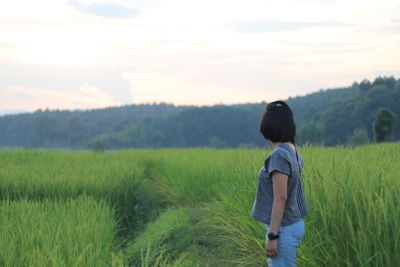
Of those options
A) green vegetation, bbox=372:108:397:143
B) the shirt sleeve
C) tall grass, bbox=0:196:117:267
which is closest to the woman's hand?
the shirt sleeve

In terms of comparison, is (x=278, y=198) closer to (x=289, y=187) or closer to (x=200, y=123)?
(x=289, y=187)

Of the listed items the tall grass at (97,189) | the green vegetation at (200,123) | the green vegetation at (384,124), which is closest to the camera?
the tall grass at (97,189)

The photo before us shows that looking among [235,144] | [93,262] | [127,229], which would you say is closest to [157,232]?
[127,229]

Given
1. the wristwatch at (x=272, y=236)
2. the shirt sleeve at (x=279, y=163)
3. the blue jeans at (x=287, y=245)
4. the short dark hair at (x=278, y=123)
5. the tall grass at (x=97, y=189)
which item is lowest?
the tall grass at (x=97, y=189)

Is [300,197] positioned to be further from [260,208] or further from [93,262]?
[93,262]

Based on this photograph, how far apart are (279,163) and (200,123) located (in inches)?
3528

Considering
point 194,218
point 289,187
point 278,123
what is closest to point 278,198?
point 289,187

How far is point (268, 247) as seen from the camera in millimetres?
3082

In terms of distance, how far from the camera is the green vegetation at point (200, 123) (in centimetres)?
5925

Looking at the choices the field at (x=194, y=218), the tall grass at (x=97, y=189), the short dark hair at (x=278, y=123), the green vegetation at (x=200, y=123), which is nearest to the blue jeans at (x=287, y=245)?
the field at (x=194, y=218)

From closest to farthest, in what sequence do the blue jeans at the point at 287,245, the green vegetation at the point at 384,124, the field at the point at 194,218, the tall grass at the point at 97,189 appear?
the blue jeans at the point at 287,245, the field at the point at 194,218, the tall grass at the point at 97,189, the green vegetation at the point at 384,124

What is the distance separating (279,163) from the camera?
305cm

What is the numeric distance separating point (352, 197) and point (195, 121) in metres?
89.0

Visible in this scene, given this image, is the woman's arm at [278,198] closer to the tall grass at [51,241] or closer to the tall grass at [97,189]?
the tall grass at [51,241]
